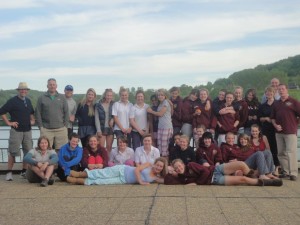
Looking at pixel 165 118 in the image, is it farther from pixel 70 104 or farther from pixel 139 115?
pixel 70 104

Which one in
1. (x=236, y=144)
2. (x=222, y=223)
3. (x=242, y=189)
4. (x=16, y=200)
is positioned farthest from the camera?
(x=236, y=144)

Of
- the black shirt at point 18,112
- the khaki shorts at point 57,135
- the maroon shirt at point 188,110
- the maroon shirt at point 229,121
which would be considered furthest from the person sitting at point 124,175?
the maroon shirt at point 229,121

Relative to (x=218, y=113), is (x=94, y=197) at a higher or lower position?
lower

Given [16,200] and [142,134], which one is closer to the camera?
[16,200]

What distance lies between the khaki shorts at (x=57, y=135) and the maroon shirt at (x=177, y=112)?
213cm

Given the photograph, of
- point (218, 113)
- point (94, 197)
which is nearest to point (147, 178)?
point (94, 197)

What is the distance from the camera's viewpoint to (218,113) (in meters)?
8.93

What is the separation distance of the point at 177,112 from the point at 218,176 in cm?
194

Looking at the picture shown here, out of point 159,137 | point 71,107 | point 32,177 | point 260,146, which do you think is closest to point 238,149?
point 260,146

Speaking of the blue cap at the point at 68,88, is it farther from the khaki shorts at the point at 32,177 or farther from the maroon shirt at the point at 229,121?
the maroon shirt at the point at 229,121

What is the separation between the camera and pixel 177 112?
909 centimetres

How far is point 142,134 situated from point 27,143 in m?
2.18

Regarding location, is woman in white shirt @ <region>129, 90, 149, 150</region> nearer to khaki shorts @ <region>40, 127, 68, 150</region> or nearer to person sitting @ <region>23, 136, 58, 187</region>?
khaki shorts @ <region>40, 127, 68, 150</region>

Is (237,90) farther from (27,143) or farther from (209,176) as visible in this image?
(27,143)
